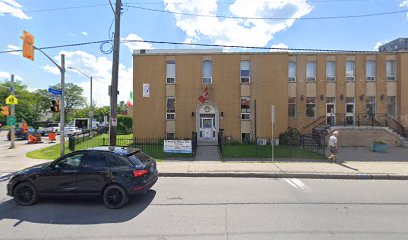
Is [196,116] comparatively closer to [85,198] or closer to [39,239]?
[85,198]

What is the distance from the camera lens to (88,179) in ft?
20.5

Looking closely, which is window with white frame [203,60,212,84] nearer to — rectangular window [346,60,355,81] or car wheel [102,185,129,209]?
rectangular window [346,60,355,81]

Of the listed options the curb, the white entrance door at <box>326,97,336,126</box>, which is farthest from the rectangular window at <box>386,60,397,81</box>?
the curb

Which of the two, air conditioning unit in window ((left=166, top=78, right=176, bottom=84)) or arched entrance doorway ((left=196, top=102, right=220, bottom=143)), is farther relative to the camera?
air conditioning unit in window ((left=166, top=78, right=176, bottom=84))

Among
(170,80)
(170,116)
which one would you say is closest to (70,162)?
(170,116)

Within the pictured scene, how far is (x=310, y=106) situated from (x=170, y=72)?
12.0m

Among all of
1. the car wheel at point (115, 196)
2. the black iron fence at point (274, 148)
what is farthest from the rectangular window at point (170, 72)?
the car wheel at point (115, 196)

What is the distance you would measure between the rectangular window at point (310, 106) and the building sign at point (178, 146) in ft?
38.8

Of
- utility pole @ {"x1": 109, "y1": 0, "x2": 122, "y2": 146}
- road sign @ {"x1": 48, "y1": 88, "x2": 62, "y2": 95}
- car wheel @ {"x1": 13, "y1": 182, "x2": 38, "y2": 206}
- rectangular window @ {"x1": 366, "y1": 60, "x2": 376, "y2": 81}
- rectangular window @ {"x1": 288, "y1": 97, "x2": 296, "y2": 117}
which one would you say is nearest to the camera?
car wheel @ {"x1": 13, "y1": 182, "x2": 38, "y2": 206}

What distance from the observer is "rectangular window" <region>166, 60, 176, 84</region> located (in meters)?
19.9

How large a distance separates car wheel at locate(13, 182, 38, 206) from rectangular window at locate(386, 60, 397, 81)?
24579mm

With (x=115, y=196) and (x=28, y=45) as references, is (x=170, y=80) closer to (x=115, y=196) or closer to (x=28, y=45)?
(x=28, y=45)

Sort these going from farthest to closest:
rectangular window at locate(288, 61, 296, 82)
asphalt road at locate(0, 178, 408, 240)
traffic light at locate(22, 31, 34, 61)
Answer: rectangular window at locate(288, 61, 296, 82) < traffic light at locate(22, 31, 34, 61) < asphalt road at locate(0, 178, 408, 240)

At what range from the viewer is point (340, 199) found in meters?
6.78
